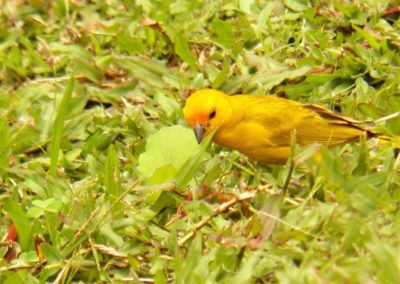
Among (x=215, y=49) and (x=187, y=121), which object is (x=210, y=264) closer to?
(x=187, y=121)

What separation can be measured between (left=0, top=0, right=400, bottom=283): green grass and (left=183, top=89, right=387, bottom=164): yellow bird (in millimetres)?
85

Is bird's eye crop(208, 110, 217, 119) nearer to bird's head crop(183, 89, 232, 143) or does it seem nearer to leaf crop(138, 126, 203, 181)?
bird's head crop(183, 89, 232, 143)

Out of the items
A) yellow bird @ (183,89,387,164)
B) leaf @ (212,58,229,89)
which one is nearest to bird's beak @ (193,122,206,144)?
yellow bird @ (183,89,387,164)

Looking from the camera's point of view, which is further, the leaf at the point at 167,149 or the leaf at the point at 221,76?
the leaf at the point at 221,76

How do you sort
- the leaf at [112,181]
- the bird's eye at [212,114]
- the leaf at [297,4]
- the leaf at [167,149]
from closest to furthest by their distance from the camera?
1. the leaf at [112,181]
2. the leaf at [167,149]
3. the bird's eye at [212,114]
4. the leaf at [297,4]

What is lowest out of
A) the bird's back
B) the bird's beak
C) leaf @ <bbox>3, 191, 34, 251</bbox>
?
the bird's back

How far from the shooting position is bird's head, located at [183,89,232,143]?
512 centimetres

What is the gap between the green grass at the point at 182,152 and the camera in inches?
158

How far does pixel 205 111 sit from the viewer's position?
5141 millimetres

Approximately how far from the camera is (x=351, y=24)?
5.92m

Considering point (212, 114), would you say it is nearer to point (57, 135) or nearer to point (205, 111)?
point (205, 111)

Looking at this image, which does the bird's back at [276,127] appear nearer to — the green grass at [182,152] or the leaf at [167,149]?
the green grass at [182,152]

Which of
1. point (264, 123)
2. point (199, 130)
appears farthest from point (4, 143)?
point (264, 123)

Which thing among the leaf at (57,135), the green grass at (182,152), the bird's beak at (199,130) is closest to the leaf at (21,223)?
the green grass at (182,152)
